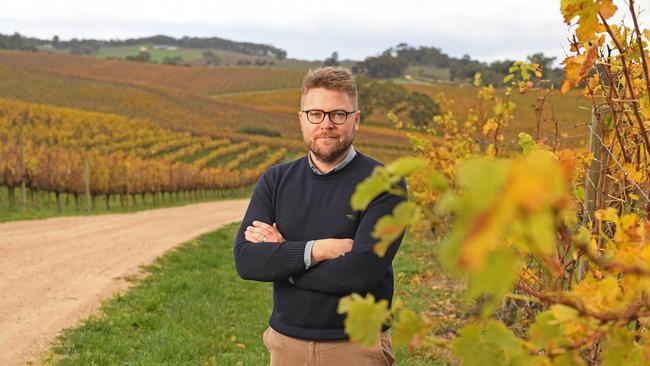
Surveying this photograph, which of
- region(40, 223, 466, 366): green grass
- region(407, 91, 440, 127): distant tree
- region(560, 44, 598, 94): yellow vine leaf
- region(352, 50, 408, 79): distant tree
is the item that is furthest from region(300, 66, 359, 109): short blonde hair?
region(352, 50, 408, 79): distant tree

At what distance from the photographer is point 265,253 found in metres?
2.58

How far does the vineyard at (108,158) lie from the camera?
1997 centimetres

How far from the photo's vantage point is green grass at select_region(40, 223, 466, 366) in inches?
205

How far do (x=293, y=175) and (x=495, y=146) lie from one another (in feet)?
9.93

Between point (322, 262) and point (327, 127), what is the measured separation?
577mm

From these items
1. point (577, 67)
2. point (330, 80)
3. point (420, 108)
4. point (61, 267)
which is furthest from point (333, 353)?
point (420, 108)

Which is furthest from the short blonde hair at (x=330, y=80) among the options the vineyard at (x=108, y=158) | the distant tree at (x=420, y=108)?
the distant tree at (x=420, y=108)

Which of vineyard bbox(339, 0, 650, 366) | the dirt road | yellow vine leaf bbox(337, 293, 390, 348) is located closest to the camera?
vineyard bbox(339, 0, 650, 366)

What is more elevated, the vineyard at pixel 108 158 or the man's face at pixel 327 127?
the man's face at pixel 327 127

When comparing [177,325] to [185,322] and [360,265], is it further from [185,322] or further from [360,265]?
[360,265]

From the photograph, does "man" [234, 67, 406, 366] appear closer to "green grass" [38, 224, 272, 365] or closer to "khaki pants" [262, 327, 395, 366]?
"khaki pants" [262, 327, 395, 366]

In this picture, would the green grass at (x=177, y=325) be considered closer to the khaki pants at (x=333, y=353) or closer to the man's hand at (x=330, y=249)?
the khaki pants at (x=333, y=353)

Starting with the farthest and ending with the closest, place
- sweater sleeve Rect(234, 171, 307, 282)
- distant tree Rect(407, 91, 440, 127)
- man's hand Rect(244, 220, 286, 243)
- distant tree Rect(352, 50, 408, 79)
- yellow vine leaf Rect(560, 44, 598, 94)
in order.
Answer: distant tree Rect(352, 50, 408, 79) → distant tree Rect(407, 91, 440, 127) → man's hand Rect(244, 220, 286, 243) → sweater sleeve Rect(234, 171, 307, 282) → yellow vine leaf Rect(560, 44, 598, 94)

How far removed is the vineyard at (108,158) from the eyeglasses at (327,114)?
702 inches
